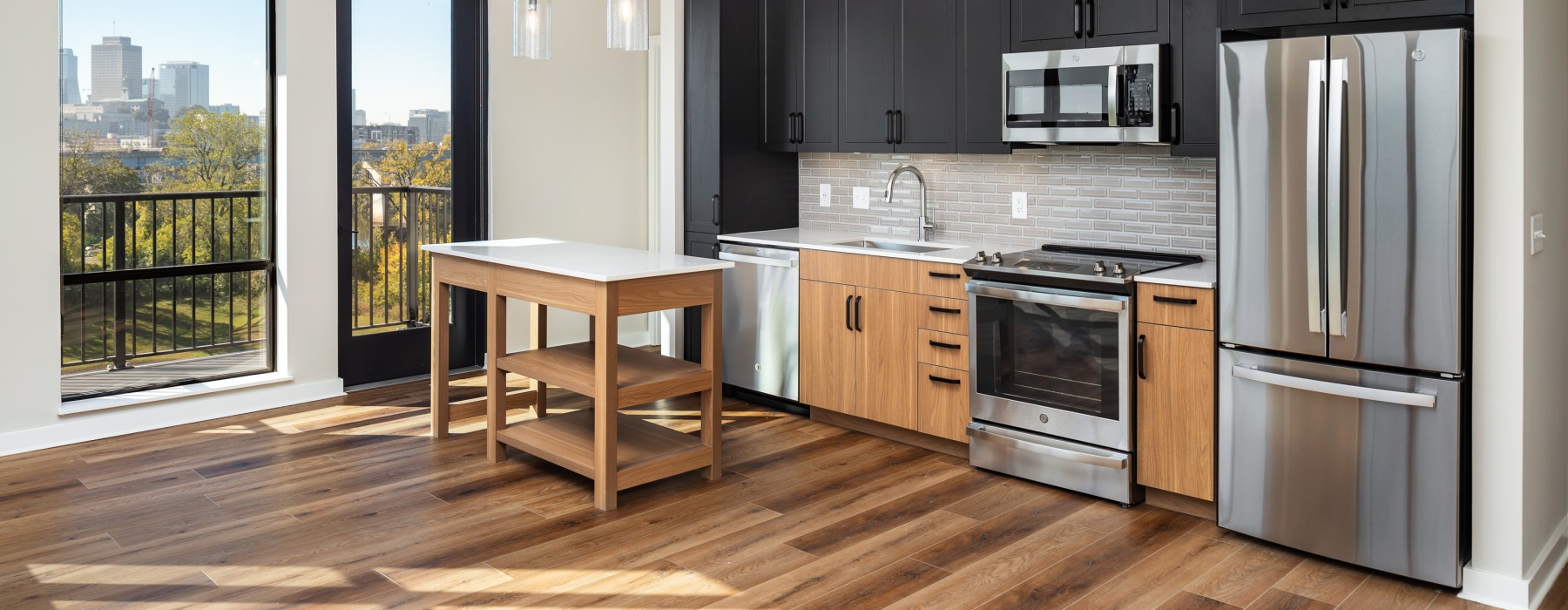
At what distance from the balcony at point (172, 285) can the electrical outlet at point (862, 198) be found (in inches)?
95.8

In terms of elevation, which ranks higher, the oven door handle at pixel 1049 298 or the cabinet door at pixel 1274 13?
the cabinet door at pixel 1274 13

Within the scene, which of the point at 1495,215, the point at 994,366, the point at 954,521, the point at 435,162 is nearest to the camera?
the point at 1495,215

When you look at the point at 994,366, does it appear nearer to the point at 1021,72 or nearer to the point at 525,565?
the point at 1021,72

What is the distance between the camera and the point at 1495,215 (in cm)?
292

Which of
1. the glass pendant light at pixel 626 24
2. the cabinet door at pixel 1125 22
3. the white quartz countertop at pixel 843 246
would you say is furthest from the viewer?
the white quartz countertop at pixel 843 246

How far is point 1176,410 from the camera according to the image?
12.0 feet

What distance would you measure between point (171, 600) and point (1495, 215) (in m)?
3.70

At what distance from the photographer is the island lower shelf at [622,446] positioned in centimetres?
393

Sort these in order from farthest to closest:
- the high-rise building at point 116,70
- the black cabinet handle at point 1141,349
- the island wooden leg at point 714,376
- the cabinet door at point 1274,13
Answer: the high-rise building at point 116,70, the island wooden leg at point 714,376, the black cabinet handle at point 1141,349, the cabinet door at point 1274,13

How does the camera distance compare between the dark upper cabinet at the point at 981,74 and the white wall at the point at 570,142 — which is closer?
the dark upper cabinet at the point at 981,74

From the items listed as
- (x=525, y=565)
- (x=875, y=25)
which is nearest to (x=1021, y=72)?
(x=875, y=25)

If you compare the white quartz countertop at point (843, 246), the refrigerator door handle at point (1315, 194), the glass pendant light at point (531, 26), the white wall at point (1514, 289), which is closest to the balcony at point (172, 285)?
the white quartz countertop at point (843, 246)

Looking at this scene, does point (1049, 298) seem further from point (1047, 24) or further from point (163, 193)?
point (163, 193)

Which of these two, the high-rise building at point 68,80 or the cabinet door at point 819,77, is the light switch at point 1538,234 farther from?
the high-rise building at point 68,80
